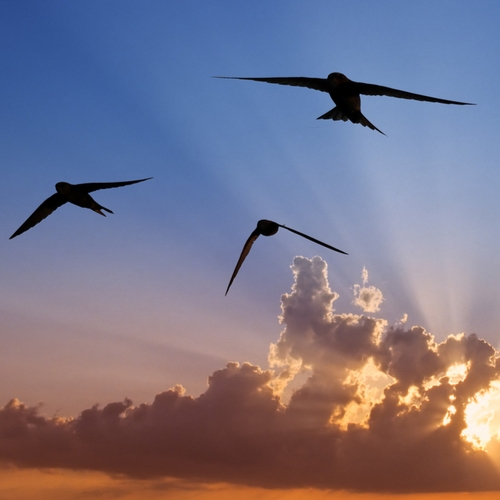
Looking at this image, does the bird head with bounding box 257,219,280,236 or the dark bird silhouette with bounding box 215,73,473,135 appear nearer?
the bird head with bounding box 257,219,280,236

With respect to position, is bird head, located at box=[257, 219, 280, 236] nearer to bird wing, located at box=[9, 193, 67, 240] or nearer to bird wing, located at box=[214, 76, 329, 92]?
bird wing, located at box=[214, 76, 329, 92]

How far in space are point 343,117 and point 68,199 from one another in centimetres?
1665

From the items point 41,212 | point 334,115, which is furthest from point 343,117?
point 41,212

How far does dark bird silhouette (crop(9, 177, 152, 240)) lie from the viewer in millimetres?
30984

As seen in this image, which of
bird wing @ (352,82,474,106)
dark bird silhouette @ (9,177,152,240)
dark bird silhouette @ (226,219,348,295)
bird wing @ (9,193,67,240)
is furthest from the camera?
bird wing @ (9,193,67,240)

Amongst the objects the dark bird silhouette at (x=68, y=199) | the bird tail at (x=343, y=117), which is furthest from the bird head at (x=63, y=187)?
the bird tail at (x=343, y=117)

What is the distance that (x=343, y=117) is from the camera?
31.8 m

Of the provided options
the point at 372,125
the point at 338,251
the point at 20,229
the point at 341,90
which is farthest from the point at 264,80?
the point at 20,229

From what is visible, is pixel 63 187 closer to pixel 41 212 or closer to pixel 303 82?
pixel 41 212

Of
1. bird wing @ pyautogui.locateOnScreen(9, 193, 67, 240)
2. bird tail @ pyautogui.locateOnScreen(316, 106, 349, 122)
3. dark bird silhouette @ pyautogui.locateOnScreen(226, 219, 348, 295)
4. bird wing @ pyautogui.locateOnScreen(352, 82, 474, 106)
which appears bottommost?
dark bird silhouette @ pyautogui.locateOnScreen(226, 219, 348, 295)

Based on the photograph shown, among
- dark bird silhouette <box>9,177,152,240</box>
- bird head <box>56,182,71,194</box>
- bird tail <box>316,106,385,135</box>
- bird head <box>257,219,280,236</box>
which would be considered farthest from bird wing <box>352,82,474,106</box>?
bird head <box>56,182,71,194</box>

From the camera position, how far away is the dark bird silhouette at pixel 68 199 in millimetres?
30984

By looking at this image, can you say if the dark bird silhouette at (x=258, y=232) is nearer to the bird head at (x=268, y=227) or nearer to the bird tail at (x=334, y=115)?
the bird head at (x=268, y=227)

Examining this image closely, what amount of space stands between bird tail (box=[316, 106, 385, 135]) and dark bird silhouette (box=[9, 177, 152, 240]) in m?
11.9
